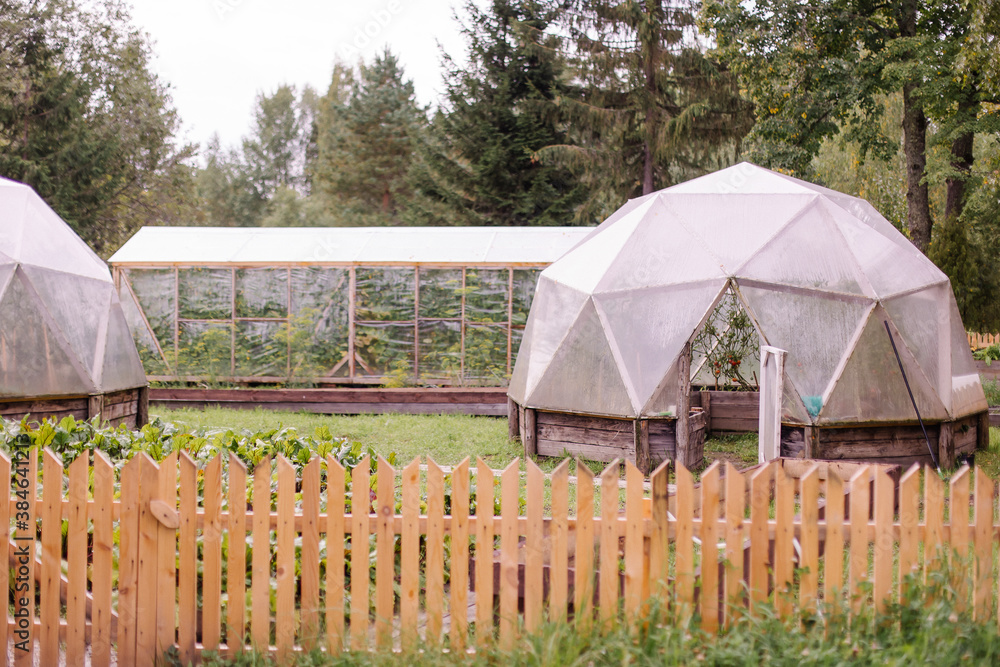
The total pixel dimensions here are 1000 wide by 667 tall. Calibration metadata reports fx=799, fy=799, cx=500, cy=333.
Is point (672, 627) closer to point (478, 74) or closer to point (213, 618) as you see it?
point (213, 618)

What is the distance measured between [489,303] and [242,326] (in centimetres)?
524

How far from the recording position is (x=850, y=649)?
11.3ft

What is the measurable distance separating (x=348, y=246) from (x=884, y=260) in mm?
11091

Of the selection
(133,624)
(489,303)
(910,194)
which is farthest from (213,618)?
(910,194)

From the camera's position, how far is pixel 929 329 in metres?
9.63

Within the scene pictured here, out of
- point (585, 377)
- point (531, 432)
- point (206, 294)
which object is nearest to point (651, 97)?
point (206, 294)

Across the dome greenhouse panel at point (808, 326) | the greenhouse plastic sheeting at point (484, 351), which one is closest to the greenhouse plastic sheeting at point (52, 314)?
the greenhouse plastic sheeting at point (484, 351)

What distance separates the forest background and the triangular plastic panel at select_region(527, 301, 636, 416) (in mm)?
9185

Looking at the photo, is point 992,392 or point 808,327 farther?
point 992,392

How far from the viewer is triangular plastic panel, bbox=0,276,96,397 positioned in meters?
9.87

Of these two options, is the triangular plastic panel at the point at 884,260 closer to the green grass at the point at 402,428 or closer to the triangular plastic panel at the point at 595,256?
the triangular plastic panel at the point at 595,256

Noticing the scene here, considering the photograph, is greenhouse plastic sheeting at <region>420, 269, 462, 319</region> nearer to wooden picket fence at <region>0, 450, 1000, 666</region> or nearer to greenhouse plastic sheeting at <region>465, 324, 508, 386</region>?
greenhouse plastic sheeting at <region>465, 324, 508, 386</region>

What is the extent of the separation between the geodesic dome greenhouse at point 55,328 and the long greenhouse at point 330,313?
16.4 feet

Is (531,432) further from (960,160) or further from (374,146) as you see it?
(374,146)
